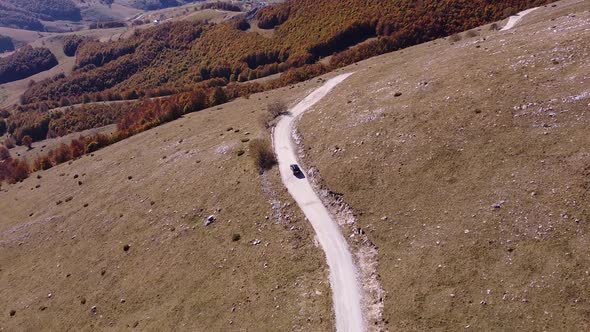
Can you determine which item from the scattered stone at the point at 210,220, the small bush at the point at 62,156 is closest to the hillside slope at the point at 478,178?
the scattered stone at the point at 210,220

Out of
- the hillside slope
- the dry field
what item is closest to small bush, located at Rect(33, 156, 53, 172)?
the dry field

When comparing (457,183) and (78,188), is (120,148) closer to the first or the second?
(78,188)

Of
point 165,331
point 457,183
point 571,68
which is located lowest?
point 165,331

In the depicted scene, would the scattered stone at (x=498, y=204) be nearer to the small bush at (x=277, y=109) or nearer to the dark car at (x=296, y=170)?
the dark car at (x=296, y=170)

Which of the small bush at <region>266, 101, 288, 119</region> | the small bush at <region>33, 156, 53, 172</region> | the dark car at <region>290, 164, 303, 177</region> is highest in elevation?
the small bush at <region>266, 101, 288, 119</region>

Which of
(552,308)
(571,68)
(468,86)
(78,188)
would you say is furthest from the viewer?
(78,188)

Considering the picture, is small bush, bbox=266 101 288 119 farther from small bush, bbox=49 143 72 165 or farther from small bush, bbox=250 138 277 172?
small bush, bbox=49 143 72 165

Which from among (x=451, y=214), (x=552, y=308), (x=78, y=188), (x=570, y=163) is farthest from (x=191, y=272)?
(x=78, y=188)
